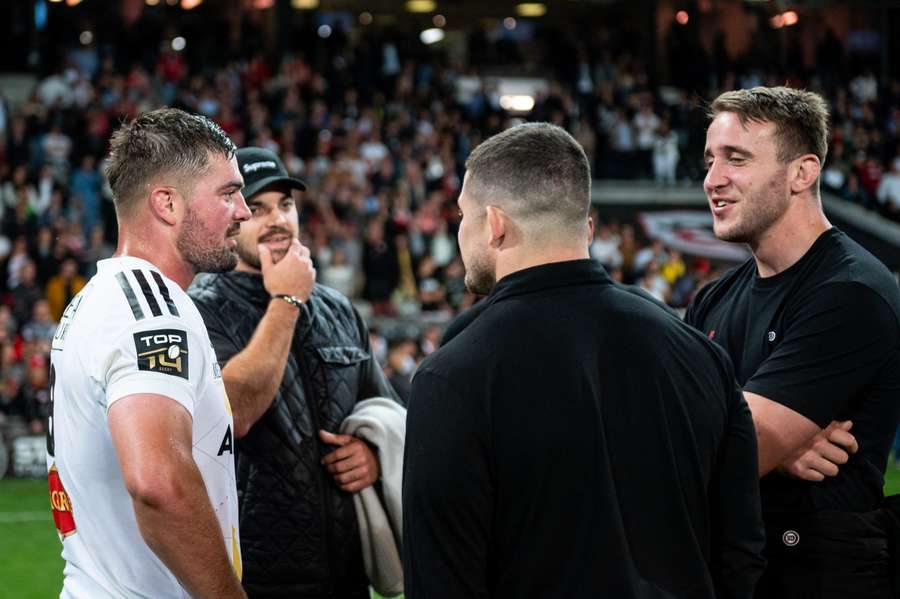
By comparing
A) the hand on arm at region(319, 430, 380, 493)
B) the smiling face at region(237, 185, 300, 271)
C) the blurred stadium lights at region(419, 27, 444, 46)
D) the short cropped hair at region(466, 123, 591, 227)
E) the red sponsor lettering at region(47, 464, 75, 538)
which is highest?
the blurred stadium lights at region(419, 27, 444, 46)

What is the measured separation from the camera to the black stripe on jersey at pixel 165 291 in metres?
2.90

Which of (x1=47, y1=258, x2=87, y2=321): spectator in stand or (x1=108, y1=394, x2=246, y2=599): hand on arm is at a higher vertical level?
(x1=108, y1=394, x2=246, y2=599): hand on arm

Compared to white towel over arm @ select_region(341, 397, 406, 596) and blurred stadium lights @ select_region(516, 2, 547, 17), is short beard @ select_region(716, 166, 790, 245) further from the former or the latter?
blurred stadium lights @ select_region(516, 2, 547, 17)

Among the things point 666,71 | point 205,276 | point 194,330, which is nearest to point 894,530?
point 194,330

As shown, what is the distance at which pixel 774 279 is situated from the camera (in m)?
3.53

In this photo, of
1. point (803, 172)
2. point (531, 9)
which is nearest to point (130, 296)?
point (803, 172)

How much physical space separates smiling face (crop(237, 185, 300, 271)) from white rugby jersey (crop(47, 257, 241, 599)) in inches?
41.7

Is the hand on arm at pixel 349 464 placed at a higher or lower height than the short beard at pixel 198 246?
lower

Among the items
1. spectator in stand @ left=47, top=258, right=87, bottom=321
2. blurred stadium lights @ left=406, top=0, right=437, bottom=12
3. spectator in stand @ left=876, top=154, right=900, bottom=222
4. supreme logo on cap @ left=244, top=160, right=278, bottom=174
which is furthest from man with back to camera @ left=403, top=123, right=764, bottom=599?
blurred stadium lights @ left=406, top=0, right=437, bottom=12

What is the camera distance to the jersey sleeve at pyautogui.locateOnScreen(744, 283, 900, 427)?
127 inches

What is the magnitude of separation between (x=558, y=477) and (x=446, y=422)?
0.25 m

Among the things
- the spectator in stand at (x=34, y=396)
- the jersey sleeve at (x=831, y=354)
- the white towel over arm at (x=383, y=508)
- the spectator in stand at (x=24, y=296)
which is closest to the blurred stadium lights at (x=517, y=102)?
the spectator in stand at (x=24, y=296)

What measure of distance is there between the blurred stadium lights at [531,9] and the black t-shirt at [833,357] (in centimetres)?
3271

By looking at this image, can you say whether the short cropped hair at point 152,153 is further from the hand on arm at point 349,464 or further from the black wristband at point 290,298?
the hand on arm at point 349,464
